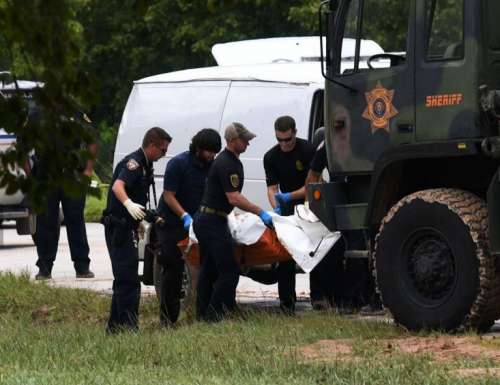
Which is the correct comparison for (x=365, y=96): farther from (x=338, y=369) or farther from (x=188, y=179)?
(x=338, y=369)

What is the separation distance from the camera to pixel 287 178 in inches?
449

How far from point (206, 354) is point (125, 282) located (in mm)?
1908

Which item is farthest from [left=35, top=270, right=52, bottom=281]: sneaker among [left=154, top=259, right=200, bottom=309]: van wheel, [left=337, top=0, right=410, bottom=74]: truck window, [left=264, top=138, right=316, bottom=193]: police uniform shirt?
[left=337, top=0, right=410, bottom=74]: truck window

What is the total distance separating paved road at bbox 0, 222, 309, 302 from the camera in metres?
13.0

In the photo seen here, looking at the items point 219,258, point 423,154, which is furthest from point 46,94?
point 219,258

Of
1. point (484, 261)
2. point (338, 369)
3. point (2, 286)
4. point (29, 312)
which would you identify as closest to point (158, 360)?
point (338, 369)

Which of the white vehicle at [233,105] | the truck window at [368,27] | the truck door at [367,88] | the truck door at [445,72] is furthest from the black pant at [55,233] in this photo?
the truck door at [445,72]

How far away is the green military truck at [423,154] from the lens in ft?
28.4

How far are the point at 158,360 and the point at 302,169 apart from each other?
12.8 feet

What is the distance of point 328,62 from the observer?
9812 mm

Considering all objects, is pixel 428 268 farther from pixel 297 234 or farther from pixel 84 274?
pixel 84 274

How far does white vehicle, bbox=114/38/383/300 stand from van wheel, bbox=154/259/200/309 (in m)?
0.24

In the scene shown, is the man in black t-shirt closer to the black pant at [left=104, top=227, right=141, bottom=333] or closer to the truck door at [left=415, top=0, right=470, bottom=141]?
the black pant at [left=104, top=227, right=141, bottom=333]

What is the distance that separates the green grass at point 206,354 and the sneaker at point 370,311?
34.9 inches
